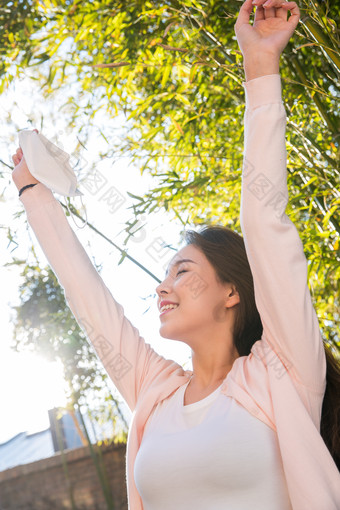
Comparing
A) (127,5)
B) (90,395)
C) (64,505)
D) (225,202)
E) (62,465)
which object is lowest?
(64,505)

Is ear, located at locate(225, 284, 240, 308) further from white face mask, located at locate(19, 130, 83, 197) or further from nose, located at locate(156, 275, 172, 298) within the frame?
white face mask, located at locate(19, 130, 83, 197)

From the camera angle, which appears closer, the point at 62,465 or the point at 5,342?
the point at 5,342

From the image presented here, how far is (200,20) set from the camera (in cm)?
229

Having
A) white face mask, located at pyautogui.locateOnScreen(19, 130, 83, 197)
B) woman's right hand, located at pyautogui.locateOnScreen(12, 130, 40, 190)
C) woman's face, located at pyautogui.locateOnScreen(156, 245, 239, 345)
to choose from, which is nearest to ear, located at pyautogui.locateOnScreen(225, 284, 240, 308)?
woman's face, located at pyautogui.locateOnScreen(156, 245, 239, 345)

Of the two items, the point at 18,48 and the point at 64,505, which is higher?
the point at 18,48

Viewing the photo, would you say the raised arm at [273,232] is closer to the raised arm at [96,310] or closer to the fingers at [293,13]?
the fingers at [293,13]

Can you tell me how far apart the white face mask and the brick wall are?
15.5 ft

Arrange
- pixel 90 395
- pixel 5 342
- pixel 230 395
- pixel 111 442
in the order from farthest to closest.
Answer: pixel 111 442, pixel 90 395, pixel 5 342, pixel 230 395

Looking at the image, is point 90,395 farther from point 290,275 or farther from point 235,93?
point 290,275

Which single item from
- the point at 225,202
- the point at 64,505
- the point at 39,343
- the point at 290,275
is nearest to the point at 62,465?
the point at 64,505

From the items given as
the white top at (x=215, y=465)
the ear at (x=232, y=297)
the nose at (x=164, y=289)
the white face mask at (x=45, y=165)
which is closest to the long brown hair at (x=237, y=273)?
the ear at (x=232, y=297)

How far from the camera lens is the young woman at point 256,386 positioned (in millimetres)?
1024

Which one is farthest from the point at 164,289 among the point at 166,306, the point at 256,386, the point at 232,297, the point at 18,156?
the point at 18,156

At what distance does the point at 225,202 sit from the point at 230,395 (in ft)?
7.04
